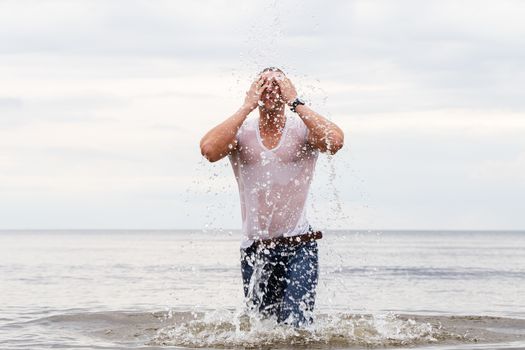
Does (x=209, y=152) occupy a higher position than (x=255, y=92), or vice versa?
(x=255, y=92)

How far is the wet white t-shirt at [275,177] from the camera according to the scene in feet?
23.2

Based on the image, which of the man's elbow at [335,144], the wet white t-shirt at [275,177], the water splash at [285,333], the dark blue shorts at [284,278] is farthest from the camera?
the water splash at [285,333]

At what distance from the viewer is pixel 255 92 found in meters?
6.93

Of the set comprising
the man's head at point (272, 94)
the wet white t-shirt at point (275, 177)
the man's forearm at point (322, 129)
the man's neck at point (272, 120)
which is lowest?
the wet white t-shirt at point (275, 177)

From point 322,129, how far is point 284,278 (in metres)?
1.35

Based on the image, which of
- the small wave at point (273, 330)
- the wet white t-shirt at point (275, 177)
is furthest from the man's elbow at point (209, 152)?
the small wave at point (273, 330)

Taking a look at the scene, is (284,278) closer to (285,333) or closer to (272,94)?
(285,333)

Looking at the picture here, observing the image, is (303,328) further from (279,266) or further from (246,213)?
(246,213)

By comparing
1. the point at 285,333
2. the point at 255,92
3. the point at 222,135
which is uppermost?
the point at 255,92

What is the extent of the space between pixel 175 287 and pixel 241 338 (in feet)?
47.0

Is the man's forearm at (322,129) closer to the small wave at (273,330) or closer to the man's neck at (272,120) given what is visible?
the man's neck at (272,120)

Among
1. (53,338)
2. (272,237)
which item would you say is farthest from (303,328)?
(53,338)

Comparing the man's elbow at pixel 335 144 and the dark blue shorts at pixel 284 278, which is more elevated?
the man's elbow at pixel 335 144

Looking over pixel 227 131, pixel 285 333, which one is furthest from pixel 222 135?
pixel 285 333
